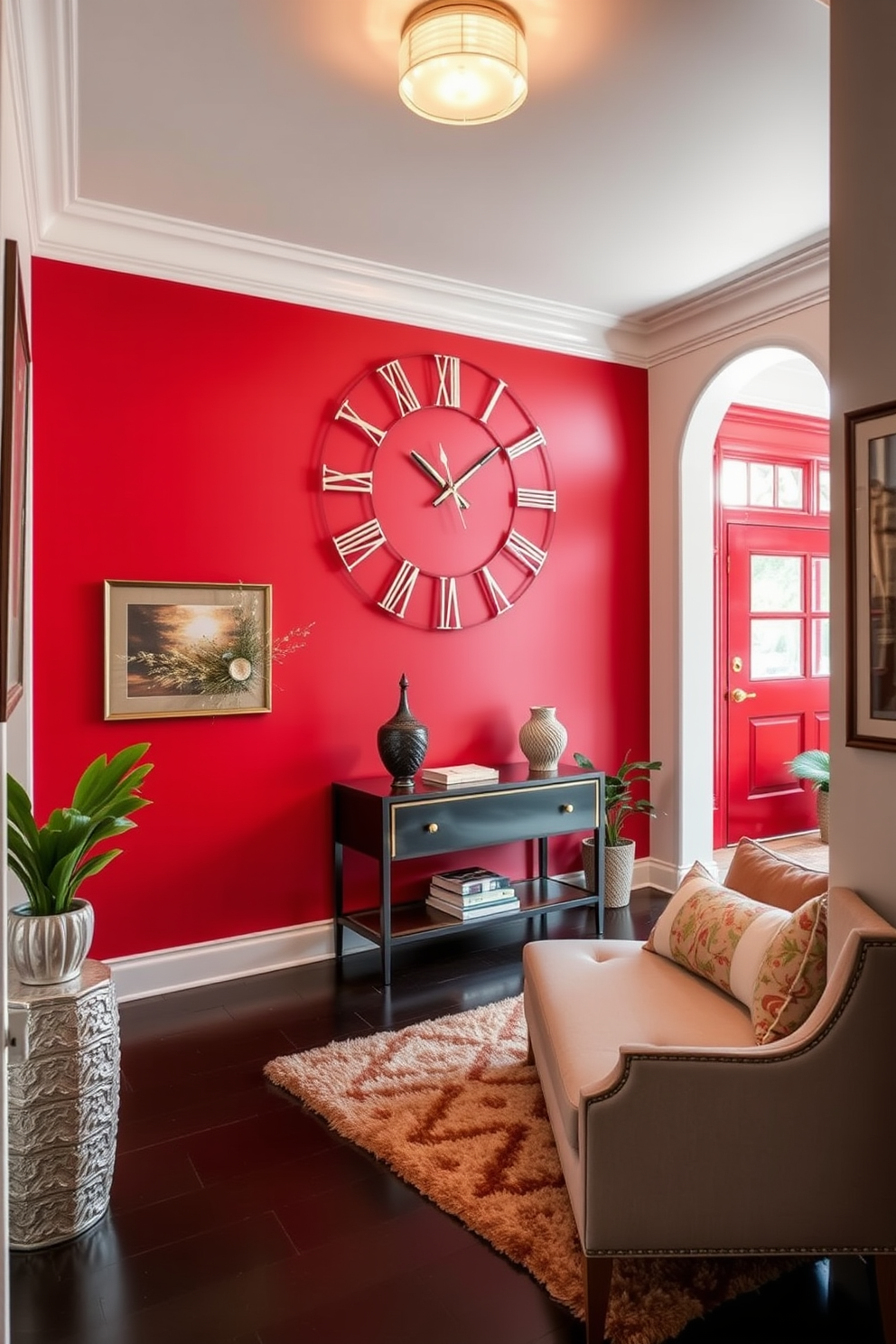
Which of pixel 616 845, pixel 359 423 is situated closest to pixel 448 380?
pixel 359 423

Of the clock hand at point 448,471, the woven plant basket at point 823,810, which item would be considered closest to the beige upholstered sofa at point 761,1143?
the clock hand at point 448,471

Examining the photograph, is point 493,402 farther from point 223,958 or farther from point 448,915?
point 223,958

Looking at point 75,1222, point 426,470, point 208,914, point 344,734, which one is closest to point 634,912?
point 344,734

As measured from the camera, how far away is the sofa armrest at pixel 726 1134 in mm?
1635

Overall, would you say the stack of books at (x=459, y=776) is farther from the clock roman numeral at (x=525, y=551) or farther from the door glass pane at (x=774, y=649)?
the door glass pane at (x=774, y=649)

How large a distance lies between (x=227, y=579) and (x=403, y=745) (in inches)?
36.4

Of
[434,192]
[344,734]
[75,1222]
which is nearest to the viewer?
[75,1222]

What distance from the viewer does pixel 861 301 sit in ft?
6.06

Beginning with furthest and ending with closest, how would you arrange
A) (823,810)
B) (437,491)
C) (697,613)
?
(823,810) < (697,613) < (437,491)

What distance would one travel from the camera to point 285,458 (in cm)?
369

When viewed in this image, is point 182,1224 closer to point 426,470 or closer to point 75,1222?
point 75,1222

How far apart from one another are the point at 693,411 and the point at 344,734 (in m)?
2.27

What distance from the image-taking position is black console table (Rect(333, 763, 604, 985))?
136 inches

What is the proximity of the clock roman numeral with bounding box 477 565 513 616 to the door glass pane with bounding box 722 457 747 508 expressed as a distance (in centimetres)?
196
